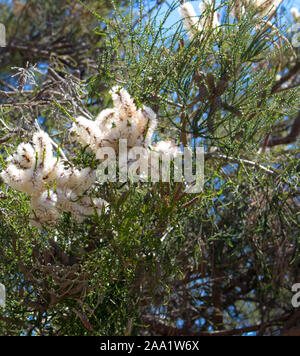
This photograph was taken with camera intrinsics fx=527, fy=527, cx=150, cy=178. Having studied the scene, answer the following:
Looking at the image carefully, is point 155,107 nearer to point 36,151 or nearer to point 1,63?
point 36,151

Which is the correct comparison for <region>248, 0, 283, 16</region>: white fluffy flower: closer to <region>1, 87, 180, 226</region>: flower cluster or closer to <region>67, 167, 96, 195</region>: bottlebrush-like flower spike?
<region>1, 87, 180, 226</region>: flower cluster

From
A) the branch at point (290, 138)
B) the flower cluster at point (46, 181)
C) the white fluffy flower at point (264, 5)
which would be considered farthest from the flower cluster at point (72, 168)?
the branch at point (290, 138)

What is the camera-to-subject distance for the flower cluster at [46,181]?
104 centimetres

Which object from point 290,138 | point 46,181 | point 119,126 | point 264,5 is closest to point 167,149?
point 119,126

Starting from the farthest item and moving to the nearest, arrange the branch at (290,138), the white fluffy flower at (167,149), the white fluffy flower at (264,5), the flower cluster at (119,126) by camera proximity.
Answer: the branch at (290,138)
the white fluffy flower at (264,5)
the white fluffy flower at (167,149)
the flower cluster at (119,126)

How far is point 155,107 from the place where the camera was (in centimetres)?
133

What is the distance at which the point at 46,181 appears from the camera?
3.50ft

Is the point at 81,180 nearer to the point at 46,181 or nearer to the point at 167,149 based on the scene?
the point at 46,181

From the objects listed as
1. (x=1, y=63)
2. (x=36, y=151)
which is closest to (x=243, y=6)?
(x=36, y=151)

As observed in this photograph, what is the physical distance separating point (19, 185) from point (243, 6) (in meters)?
0.81

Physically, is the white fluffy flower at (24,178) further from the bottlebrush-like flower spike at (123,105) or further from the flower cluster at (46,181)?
the bottlebrush-like flower spike at (123,105)

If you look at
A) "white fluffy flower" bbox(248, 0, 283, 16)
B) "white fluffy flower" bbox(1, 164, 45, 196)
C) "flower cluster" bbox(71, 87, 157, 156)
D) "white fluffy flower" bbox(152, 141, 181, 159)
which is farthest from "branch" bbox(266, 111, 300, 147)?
"white fluffy flower" bbox(1, 164, 45, 196)
